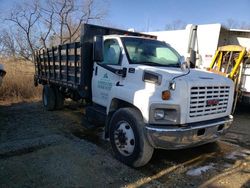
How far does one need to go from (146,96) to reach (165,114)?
1.26ft

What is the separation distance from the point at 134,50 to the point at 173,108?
5.58 feet

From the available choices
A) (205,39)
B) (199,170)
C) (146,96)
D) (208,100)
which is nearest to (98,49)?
(146,96)

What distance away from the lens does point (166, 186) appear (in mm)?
3625

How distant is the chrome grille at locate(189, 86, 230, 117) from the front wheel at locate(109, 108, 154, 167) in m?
0.81

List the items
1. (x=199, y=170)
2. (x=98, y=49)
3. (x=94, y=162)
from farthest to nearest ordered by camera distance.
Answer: (x=98, y=49) → (x=94, y=162) → (x=199, y=170)

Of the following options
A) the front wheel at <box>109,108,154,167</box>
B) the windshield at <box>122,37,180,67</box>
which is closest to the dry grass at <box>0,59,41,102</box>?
the windshield at <box>122,37,180,67</box>

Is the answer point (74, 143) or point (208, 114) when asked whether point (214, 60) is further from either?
point (74, 143)

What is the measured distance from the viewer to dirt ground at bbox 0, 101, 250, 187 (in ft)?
12.2

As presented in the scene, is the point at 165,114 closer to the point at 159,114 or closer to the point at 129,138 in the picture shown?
the point at 159,114

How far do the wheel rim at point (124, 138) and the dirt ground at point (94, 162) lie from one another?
26 cm

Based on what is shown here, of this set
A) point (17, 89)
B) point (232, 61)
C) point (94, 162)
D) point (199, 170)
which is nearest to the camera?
point (199, 170)

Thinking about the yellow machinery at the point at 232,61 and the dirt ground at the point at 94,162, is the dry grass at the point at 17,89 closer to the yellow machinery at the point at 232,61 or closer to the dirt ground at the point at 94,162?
the dirt ground at the point at 94,162

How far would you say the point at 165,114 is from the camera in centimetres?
380

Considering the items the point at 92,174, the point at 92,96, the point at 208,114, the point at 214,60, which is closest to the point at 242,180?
the point at 208,114
